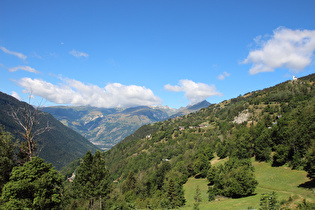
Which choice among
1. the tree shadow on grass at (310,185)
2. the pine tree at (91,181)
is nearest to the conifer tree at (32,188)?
the pine tree at (91,181)

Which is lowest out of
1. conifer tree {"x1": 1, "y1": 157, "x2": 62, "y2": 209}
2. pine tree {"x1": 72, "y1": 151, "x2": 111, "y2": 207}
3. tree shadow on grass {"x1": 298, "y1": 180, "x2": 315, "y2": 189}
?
pine tree {"x1": 72, "y1": 151, "x2": 111, "y2": 207}

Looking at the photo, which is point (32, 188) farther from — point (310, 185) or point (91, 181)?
point (310, 185)

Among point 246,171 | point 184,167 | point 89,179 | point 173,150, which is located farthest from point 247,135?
point 173,150

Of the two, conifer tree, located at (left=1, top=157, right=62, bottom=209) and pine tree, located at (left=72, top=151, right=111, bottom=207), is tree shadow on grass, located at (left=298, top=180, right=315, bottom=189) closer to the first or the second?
conifer tree, located at (left=1, top=157, right=62, bottom=209)

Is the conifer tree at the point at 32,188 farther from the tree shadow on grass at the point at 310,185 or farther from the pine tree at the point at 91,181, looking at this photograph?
the tree shadow on grass at the point at 310,185

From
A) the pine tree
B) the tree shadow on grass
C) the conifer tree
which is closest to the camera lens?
the conifer tree

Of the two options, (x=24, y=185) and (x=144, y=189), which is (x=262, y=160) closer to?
(x=144, y=189)

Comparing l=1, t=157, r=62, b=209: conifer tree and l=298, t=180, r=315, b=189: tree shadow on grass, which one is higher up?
l=1, t=157, r=62, b=209: conifer tree

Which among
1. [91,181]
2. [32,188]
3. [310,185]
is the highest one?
[32,188]

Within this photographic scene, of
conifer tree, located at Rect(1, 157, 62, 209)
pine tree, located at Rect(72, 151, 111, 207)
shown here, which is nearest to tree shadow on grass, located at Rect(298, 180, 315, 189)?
conifer tree, located at Rect(1, 157, 62, 209)

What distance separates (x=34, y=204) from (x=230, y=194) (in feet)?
135

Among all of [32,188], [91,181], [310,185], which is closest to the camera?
[32,188]

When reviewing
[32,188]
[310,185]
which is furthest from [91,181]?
[310,185]

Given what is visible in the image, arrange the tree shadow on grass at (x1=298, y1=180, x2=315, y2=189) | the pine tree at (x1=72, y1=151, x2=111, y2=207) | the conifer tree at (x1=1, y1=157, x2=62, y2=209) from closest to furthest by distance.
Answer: the conifer tree at (x1=1, y1=157, x2=62, y2=209) < the tree shadow on grass at (x1=298, y1=180, x2=315, y2=189) < the pine tree at (x1=72, y1=151, x2=111, y2=207)
